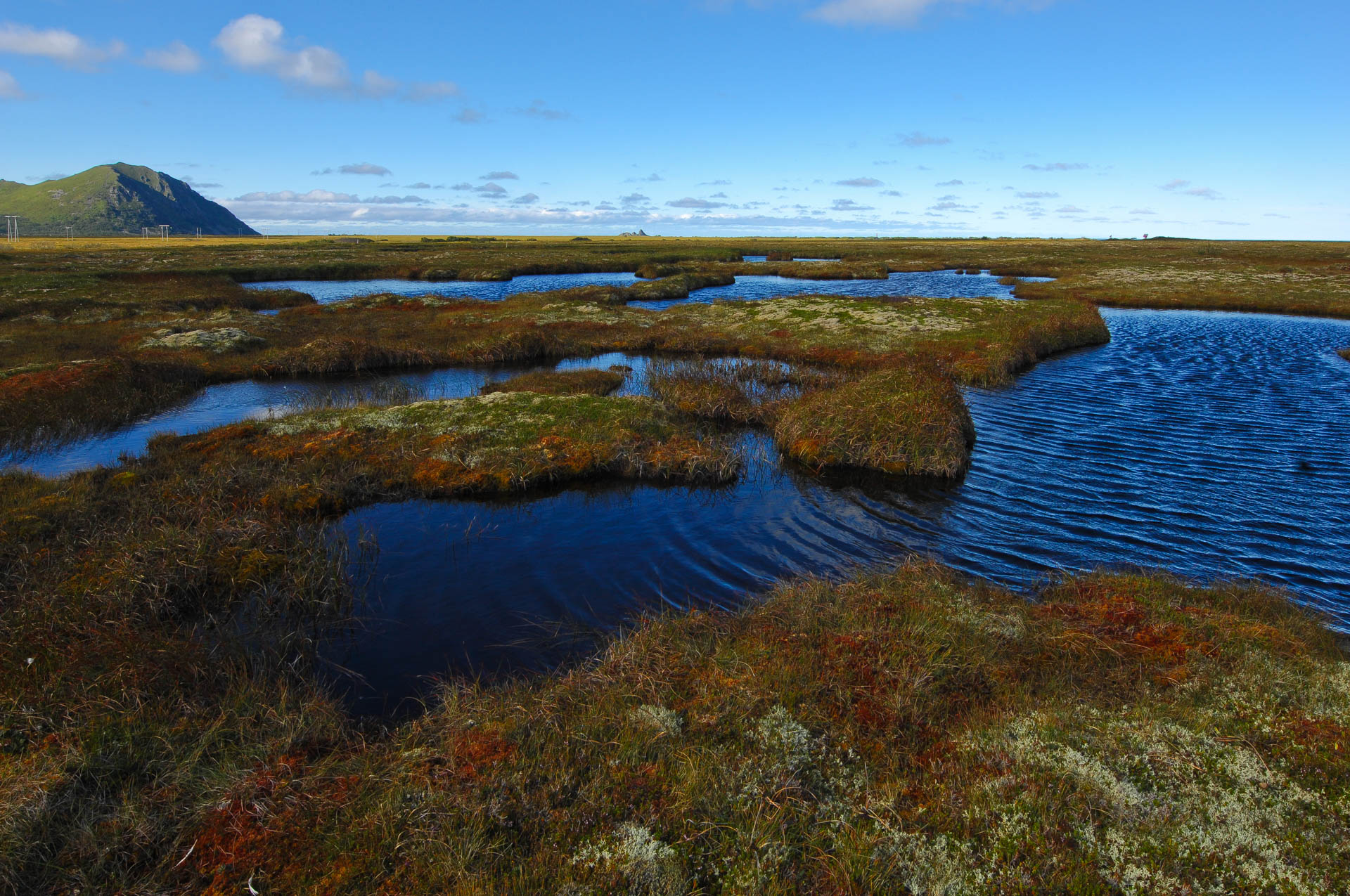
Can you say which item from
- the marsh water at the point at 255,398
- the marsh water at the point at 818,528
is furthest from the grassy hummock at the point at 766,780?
the marsh water at the point at 255,398

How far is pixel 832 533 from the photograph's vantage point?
655 inches

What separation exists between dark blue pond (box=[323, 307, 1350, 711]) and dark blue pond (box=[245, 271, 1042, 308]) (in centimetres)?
4273

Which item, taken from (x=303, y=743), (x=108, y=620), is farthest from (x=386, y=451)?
(x=303, y=743)

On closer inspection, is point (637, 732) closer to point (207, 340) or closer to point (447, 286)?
point (207, 340)

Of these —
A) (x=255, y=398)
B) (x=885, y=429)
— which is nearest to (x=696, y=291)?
(x=255, y=398)

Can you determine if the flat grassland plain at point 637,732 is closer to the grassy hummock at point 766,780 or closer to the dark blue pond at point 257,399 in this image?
the grassy hummock at point 766,780

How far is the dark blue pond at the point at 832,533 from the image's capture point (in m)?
12.7

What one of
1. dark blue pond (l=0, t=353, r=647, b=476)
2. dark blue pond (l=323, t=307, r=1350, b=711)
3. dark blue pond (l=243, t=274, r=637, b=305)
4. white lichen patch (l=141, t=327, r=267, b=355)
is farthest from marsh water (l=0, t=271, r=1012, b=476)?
dark blue pond (l=323, t=307, r=1350, b=711)

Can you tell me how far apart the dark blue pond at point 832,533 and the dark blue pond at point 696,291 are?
42.7 metres

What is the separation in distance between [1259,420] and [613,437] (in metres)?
27.0

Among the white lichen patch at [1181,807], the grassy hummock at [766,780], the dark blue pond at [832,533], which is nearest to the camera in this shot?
the white lichen patch at [1181,807]

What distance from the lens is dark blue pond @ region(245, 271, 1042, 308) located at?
6981 cm

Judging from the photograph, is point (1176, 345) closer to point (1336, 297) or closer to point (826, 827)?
point (1336, 297)

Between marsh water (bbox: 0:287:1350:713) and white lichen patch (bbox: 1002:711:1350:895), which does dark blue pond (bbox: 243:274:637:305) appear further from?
white lichen patch (bbox: 1002:711:1350:895)
